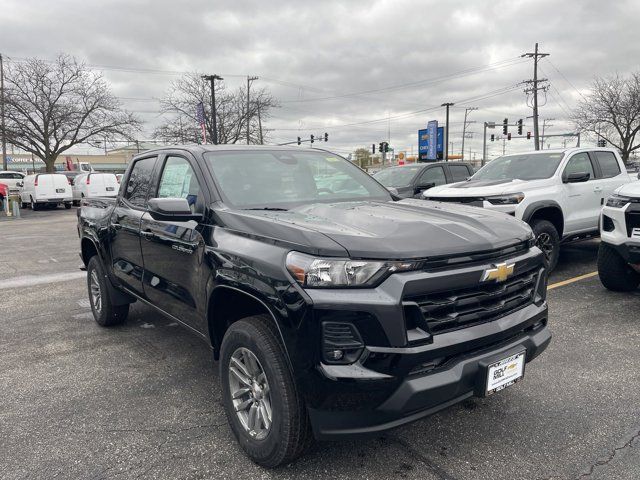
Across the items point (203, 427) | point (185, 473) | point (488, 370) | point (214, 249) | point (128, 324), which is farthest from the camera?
point (128, 324)

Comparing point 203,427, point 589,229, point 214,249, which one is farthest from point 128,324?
point 589,229

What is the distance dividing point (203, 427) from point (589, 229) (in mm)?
6503

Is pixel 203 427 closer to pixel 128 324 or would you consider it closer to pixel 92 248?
pixel 128 324

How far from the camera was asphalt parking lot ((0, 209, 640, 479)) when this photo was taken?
2635 mm

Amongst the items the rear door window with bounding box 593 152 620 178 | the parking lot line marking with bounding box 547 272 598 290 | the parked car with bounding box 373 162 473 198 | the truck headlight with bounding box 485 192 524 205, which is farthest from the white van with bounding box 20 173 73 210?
the parking lot line marking with bounding box 547 272 598 290

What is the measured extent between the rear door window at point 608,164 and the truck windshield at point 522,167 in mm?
953

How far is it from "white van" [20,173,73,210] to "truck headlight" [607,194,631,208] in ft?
76.5

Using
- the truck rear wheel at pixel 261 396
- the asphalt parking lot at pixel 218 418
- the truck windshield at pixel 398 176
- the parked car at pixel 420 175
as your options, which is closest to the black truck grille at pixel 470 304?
the truck rear wheel at pixel 261 396

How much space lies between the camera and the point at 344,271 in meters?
2.25

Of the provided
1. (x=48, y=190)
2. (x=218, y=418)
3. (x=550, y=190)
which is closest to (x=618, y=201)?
(x=550, y=190)

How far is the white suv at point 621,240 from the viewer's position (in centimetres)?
497

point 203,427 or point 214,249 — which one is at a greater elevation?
point 214,249

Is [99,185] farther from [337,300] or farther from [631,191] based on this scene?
[337,300]

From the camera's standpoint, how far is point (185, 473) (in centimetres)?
262
